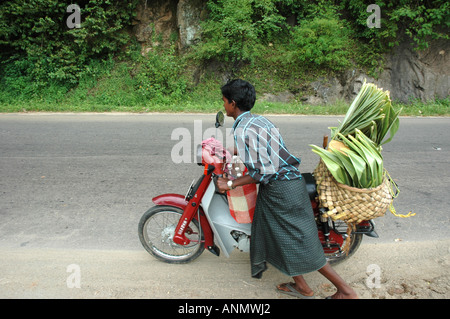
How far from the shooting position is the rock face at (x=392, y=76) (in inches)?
456

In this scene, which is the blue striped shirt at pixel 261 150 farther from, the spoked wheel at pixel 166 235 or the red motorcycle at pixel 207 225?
the spoked wheel at pixel 166 235

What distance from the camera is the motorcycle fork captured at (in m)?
2.88

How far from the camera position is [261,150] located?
2.38 m

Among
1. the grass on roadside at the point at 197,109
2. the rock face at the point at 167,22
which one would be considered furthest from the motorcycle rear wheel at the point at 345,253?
the rock face at the point at 167,22

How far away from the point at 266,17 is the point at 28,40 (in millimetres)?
8121

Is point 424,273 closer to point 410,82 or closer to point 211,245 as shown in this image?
point 211,245

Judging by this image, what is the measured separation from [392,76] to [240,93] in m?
11.3

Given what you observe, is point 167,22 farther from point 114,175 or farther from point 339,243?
point 339,243

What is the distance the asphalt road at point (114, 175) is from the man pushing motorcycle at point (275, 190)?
1373 mm

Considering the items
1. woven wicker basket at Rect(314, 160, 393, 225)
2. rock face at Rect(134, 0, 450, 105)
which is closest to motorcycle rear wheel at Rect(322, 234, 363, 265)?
woven wicker basket at Rect(314, 160, 393, 225)

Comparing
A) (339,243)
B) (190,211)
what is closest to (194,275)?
(190,211)

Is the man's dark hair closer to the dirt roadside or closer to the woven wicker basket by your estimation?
the woven wicker basket
